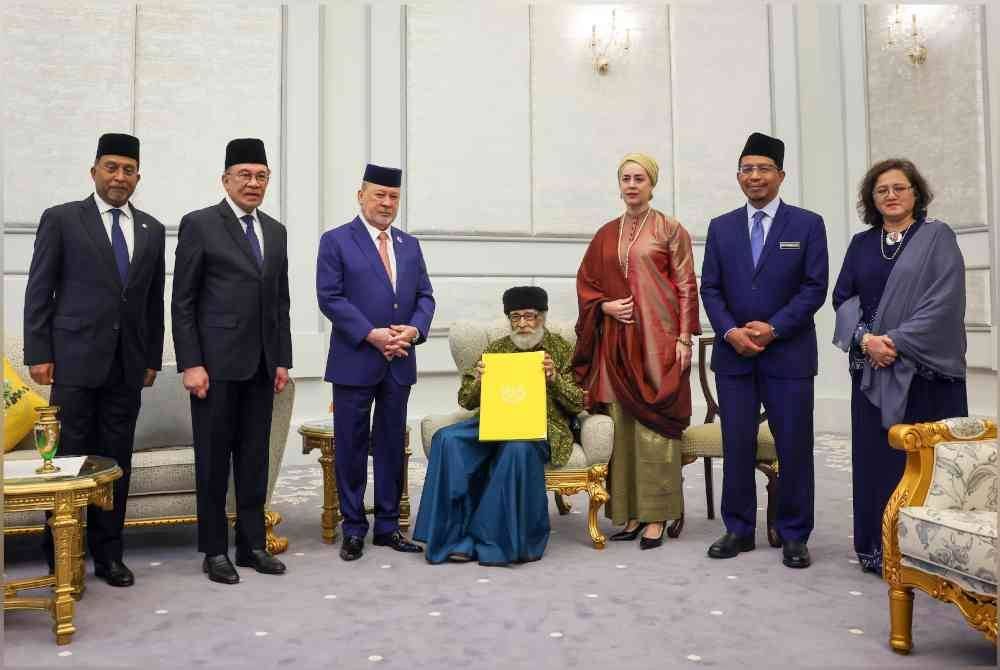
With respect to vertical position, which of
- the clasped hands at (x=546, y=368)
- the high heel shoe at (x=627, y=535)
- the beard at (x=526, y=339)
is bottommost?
the high heel shoe at (x=627, y=535)

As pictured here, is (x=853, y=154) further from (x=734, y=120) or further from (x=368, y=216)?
(x=368, y=216)

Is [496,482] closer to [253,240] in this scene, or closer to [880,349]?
[253,240]

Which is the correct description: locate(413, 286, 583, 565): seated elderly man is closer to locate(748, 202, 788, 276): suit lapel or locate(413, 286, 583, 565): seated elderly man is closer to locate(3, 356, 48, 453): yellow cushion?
locate(748, 202, 788, 276): suit lapel

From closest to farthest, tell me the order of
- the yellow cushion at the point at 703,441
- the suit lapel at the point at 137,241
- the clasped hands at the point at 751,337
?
the suit lapel at the point at 137,241 < the clasped hands at the point at 751,337 < the yellow cushion at the point at 703,441

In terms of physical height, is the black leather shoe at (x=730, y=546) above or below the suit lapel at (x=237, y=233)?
below

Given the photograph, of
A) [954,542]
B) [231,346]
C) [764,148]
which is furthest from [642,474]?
[231,346]

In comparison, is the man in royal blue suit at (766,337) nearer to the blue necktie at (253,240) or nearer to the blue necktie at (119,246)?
the blue necktie at (253,240)

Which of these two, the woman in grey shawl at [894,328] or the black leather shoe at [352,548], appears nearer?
the woman in grey shawl at [894,328]

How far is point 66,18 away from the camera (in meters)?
5.58

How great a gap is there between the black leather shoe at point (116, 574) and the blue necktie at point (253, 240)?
3.92 feet

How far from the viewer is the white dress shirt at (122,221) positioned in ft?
10.2

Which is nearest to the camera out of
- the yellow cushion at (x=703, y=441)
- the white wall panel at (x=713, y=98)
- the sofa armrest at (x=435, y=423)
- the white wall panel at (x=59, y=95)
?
the sofa armrest at (x=435, y=423)

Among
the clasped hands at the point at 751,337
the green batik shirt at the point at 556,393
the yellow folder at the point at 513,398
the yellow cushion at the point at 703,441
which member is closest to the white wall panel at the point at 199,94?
the green batik shirt at the point at 556,393

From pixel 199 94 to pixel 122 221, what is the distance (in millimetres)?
2967
